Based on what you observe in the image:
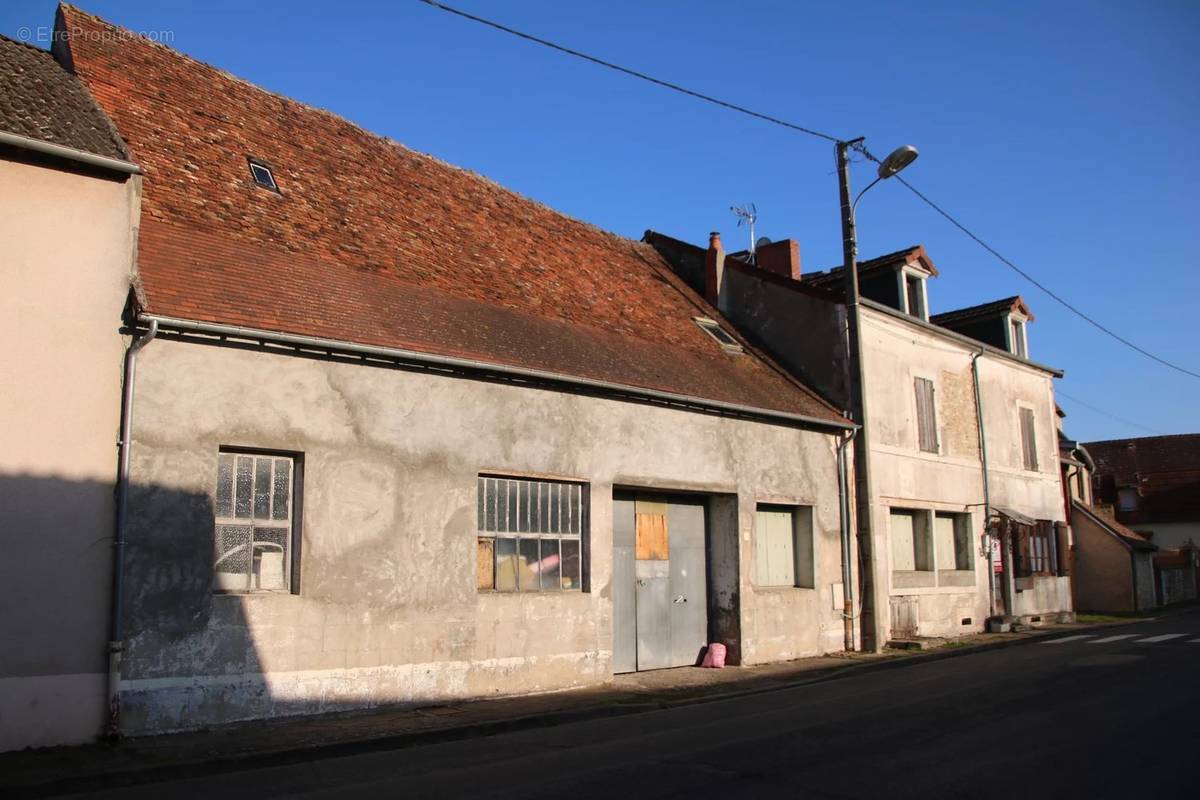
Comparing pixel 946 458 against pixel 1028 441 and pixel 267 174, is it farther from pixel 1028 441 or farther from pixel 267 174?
pixel 267 174

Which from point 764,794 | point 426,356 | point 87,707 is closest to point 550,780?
point 764,794

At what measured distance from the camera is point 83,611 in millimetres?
8891

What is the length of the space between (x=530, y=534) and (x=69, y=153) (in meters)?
6.87

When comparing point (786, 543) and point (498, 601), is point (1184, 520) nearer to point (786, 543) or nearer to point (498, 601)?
point (786, 543)

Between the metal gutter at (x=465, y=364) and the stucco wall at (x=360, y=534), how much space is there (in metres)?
0.22

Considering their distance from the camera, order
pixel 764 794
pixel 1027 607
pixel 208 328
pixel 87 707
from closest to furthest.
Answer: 1. pixel 764 794
2. pixel 87 707
3. pixel 208 328
4. pixel 1027 607

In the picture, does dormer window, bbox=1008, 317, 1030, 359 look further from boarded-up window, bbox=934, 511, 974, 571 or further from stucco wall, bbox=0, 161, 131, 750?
stucco wall, bbox=0, 161, 131, 750

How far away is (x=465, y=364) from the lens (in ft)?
38.9

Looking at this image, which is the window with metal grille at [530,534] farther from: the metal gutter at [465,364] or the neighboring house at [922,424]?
the neighboring house at [922,424]

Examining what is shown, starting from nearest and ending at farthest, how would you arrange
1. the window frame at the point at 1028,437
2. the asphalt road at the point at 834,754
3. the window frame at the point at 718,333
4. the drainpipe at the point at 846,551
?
the asphalt road at the point at 834,754, the drainpipe at the point at 846,551, the window frame at the point at 718,333, the window frame at the point at 1028,437

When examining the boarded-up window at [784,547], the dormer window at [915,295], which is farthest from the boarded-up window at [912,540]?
the dormer window at [915,295]

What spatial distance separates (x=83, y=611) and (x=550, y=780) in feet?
15.6

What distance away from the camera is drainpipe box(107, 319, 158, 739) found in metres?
8.86

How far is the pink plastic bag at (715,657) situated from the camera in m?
15.2
